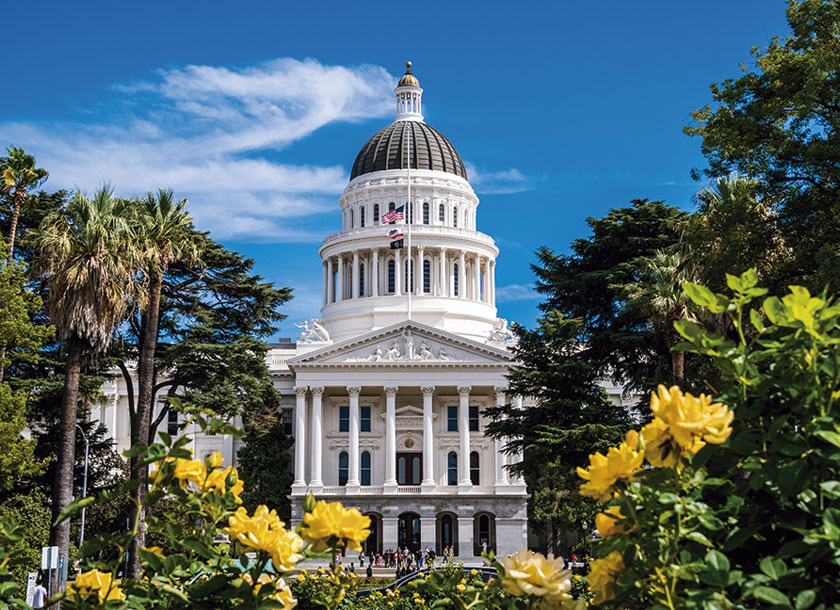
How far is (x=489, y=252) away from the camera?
310 feet

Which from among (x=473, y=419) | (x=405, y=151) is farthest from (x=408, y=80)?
(x=473, y=419)

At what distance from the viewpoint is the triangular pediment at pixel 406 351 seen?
73812 mm

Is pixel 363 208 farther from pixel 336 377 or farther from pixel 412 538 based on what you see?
pixel 412 538

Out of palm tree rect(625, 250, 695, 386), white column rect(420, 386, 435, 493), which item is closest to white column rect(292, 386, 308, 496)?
white column rect(420, 386, 435, 493)

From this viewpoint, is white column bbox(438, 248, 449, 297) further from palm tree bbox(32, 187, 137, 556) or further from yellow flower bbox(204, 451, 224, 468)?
yellow flower bbox(204, 451, 224, 468)

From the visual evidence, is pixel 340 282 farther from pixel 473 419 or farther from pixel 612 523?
pixel 612 523

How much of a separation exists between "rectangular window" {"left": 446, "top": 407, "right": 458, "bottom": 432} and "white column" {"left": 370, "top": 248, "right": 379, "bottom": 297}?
654 inches

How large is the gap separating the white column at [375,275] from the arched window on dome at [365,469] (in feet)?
59.7

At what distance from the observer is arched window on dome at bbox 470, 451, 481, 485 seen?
252 ft

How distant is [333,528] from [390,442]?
6955 centimetres

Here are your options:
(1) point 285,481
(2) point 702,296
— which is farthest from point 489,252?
(2) point 702,296

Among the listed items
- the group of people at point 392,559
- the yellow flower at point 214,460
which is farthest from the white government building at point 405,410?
the yellow flower at point 214,460

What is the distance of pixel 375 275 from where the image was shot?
9119 centimetres

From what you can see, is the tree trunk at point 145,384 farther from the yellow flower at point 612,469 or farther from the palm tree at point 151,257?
the yellow flower at point 612,469
